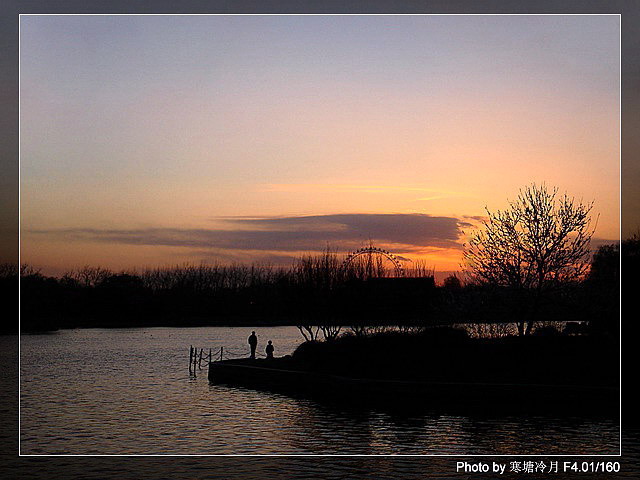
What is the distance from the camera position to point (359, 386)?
17.8 m

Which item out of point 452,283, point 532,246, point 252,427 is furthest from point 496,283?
point 252,427

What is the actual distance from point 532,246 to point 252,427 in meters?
10.8

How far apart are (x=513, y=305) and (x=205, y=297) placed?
23574 millimetres

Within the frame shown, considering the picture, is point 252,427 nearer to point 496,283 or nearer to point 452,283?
point 496,283

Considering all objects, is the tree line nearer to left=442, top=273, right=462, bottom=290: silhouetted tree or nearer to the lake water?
left=442, top=273, right=462, bottom=290: silhouetted tree

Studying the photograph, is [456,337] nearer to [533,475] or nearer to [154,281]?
[533,475]

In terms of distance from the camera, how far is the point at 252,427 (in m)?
15.9

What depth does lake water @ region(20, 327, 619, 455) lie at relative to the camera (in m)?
13.0

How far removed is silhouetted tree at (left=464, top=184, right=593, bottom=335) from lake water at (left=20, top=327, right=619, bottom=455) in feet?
24.6

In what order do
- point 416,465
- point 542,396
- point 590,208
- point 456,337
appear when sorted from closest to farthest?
point 416,465 < point 542,396 < point 456,337 < point 590,208

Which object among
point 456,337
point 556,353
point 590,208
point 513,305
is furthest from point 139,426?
point 590,208

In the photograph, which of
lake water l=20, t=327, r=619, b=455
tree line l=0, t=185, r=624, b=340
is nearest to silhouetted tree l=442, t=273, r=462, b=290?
tree line l=0, t=185, r=624, b=340

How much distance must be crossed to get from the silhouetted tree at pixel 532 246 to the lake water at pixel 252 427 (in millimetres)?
7510

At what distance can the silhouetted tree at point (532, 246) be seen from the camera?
23.1 m
